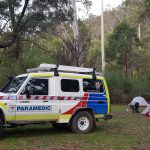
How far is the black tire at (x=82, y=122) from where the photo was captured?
44.6ft

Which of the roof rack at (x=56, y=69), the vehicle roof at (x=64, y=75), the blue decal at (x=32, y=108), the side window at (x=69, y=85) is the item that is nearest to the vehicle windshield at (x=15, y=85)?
the vehicle roof at (x=64, y=75)

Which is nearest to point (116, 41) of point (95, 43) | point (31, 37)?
point (95, 43)

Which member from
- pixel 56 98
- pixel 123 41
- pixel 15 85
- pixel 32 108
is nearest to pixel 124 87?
pixel 123 41

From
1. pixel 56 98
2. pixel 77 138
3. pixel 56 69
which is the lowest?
pixel 77 138

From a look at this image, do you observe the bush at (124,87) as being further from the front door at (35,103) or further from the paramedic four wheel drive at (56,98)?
the front door at (35,103)

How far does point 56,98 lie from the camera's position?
13.1 m

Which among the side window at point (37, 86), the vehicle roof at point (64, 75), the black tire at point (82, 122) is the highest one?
the vehicle roof at point (64, 75)

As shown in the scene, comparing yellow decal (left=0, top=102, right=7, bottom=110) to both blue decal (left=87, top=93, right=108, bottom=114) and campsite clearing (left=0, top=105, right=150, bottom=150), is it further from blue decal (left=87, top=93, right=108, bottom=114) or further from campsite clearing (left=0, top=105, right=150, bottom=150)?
blue decal (left=87, top=93, right=108, bottom=114)

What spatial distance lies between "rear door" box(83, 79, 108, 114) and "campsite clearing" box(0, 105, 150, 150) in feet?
2.75

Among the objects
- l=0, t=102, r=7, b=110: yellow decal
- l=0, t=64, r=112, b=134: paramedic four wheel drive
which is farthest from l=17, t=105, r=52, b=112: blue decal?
l=0, t=102, r=7, b=110: yellow decal

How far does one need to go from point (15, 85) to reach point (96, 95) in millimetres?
2902

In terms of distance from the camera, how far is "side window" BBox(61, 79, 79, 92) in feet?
44.0

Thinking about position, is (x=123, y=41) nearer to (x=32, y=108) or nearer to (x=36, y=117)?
(x=36, y=117)

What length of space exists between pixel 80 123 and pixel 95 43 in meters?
42.8
